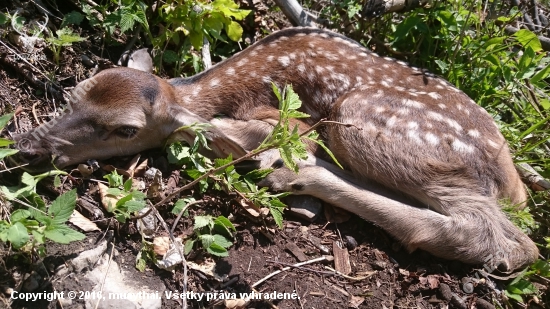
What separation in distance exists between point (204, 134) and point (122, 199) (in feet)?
3.04

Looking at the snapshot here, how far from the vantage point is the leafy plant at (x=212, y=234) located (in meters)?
3.35

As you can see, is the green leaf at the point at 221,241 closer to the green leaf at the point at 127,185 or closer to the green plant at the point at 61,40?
the green leaf at the point at 127,185

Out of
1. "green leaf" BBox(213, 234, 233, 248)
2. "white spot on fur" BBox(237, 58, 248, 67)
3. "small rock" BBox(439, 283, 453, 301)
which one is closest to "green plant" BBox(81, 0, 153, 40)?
"white spot on fur" BBox(237, 58, 248, 67)

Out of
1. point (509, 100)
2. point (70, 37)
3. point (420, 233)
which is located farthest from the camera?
point (509, 100)

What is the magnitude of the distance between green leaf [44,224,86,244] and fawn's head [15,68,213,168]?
102cm

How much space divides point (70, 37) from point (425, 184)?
2.74 metres

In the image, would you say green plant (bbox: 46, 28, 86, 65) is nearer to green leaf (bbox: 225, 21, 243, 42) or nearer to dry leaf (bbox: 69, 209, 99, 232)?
green leaf (bbox: 225, 21, 243, 42)

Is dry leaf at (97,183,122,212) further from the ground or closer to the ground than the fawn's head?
closer to the ground

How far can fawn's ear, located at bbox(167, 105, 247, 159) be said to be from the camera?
156 inches

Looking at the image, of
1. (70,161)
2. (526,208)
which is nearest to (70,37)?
(70,161)

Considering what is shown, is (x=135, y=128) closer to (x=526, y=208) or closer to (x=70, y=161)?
(x=70, y=161)

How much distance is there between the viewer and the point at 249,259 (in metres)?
3.50

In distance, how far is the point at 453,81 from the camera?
492 cm

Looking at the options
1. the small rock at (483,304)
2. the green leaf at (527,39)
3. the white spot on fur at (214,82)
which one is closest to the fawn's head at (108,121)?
the white spot on fur at (214,82)
